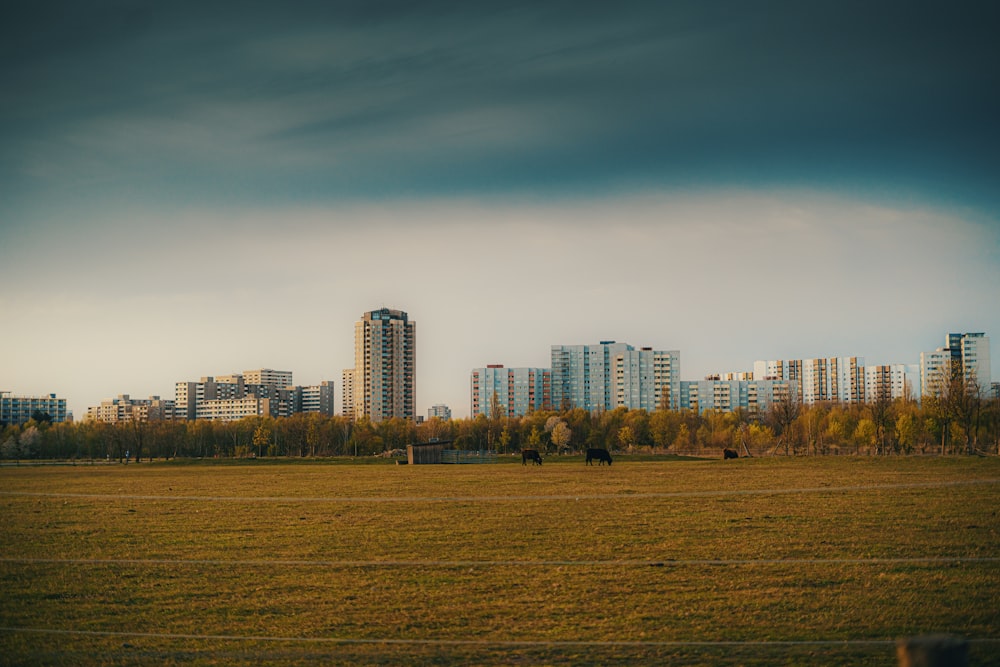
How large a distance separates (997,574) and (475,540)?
7.92 meters

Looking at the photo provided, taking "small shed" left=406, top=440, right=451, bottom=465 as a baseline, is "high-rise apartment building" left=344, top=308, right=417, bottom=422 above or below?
above

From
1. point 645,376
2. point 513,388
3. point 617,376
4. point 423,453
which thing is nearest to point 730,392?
point 645,376

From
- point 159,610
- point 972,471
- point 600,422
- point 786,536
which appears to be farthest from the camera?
point 600,422

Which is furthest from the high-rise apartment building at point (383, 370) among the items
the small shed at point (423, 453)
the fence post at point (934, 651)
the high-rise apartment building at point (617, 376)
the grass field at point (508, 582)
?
the fence post at point (934, 651)

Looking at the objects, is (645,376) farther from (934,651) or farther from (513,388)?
(934,651)

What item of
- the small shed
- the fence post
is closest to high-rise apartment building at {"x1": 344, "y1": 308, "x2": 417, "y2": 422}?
the small shed

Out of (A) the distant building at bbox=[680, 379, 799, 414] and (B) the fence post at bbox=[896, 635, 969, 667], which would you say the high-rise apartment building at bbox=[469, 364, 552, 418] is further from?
(B) the fence post at bbox=[896, 635, 969, 667]

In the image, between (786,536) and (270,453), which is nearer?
(786,536)

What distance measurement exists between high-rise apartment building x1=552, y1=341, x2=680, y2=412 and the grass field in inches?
5874

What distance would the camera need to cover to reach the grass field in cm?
816

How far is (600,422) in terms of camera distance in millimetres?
105562

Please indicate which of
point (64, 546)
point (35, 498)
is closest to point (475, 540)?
point (64, 546)

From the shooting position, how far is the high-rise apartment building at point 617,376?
16950 cm

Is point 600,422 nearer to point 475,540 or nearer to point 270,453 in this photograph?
point 270,453
